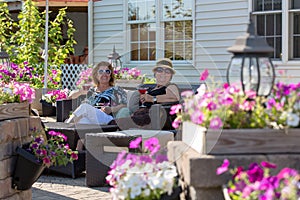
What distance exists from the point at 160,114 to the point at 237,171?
344 centimetres

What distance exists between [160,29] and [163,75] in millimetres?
4495

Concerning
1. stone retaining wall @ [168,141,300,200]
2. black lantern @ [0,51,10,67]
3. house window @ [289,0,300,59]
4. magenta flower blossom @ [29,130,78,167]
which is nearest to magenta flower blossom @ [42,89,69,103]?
black lantern @ [0,51,10,67]

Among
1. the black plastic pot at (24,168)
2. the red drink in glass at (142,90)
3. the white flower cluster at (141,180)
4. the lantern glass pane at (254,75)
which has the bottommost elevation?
the black plastic pot at (24,168)

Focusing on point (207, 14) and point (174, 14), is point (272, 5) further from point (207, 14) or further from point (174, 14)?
point (174, 14)

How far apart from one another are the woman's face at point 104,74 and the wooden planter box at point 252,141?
4.00 meters

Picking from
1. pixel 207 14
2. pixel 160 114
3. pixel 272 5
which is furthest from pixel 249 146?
pixel 207 14

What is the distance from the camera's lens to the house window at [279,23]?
8961mm

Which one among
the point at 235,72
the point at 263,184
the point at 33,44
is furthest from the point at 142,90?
the point at 33,44

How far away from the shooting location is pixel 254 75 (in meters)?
2.70

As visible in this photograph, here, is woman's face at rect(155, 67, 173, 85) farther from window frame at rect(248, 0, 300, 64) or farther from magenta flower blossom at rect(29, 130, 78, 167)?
window frame at rect(248, 0, 300, 64)

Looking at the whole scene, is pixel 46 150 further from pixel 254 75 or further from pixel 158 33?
pixel 158 33

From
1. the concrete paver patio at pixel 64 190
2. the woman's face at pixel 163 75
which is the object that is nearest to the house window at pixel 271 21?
the woman's face at pixel 163 75

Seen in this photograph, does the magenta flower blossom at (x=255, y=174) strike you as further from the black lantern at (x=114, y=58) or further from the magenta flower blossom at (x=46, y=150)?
the black lantern at (x=114, y=58)

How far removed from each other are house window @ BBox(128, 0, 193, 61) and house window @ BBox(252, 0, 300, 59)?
1.48m
